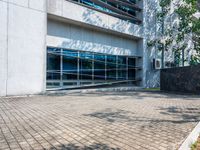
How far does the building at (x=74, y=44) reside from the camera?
11.9m

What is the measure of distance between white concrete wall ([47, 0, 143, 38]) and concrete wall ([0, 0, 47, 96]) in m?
1.18

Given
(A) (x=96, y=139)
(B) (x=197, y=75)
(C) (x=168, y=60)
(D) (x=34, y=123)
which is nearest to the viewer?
(A) (x=96, y=139)

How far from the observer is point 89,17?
16.8 m

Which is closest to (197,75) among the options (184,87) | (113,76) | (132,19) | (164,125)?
(184,87)

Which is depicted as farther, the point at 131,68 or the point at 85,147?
the point at 131,68

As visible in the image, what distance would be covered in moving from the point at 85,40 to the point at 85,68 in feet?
8.72

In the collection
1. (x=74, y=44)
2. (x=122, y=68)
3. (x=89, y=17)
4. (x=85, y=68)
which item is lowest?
(x=85, y=68)

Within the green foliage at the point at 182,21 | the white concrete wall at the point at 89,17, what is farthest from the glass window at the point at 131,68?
the white concrete wall at the point at 89,17

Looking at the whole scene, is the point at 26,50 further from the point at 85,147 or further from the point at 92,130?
the point at 85,147

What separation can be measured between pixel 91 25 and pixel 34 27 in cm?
587

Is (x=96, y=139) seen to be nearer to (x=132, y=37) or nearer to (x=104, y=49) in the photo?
(x=104, y=49)

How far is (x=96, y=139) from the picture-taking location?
468 cm

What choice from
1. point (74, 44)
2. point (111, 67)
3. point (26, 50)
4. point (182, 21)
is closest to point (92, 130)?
point (26, 50)

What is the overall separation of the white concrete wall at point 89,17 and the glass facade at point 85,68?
2.78 meters
